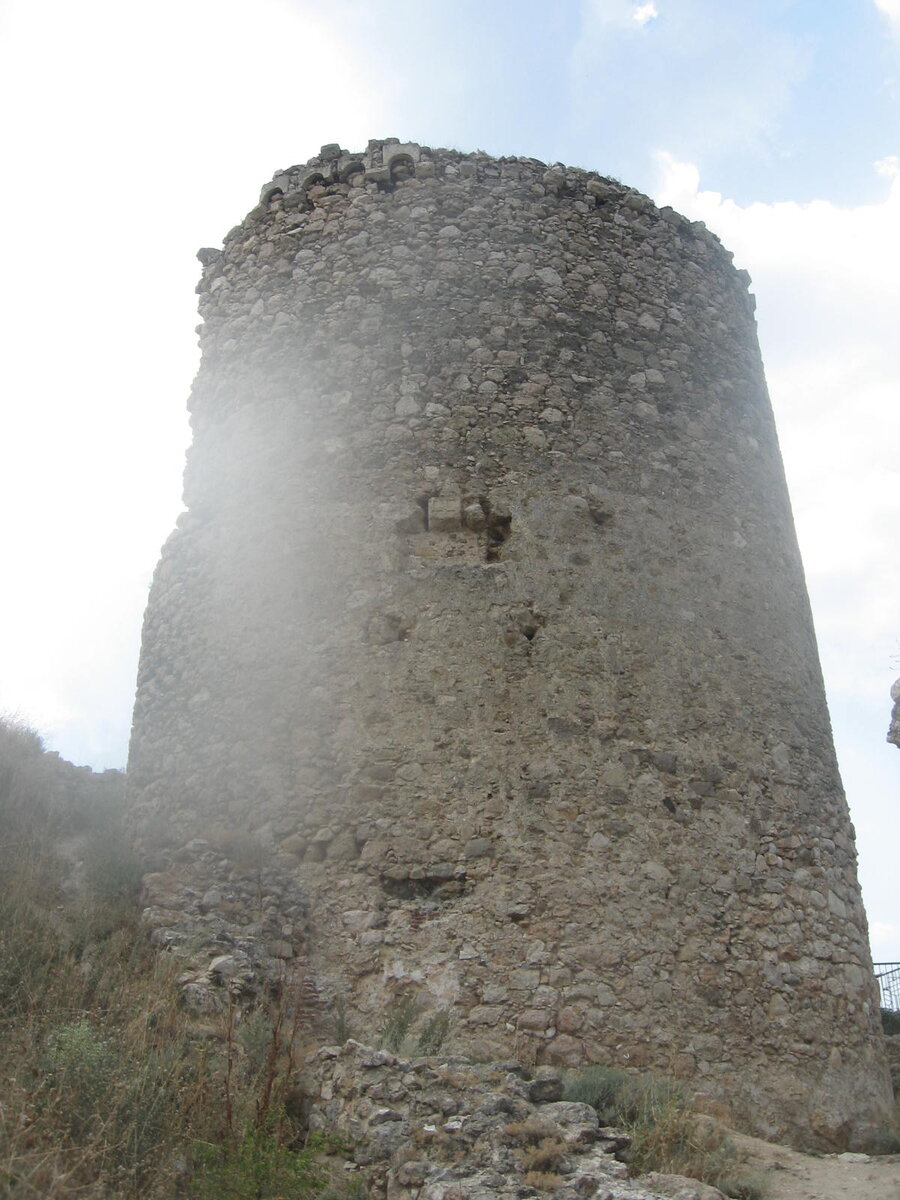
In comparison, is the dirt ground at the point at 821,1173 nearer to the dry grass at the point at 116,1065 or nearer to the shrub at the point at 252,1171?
the shrub at the point at 252,1171

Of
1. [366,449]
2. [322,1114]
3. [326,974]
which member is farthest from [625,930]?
[366,449]

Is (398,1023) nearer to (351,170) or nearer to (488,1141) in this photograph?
(488,1141)

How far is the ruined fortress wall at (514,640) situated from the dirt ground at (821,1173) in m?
0.26

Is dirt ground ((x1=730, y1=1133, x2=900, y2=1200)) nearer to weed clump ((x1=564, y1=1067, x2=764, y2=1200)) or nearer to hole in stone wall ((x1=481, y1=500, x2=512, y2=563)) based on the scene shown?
weed clump ((x1=564, y1=1067, x2=764, y2=1200))

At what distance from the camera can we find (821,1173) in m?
5.23

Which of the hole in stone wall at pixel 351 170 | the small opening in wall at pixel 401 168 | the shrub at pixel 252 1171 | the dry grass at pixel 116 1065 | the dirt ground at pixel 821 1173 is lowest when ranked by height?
the dirt ground at pixel 821 1173

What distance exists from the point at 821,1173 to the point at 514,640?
3.07m

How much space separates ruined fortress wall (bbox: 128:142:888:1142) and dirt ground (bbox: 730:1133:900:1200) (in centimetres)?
26

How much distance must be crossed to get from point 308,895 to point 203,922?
0.57 m

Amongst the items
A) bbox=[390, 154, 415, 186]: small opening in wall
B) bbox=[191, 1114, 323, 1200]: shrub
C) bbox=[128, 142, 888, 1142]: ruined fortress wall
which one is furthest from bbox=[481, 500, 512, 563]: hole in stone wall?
bbox=[191, 1114, 323, 1200]: shrub

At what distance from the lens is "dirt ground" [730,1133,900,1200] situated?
15.8 ft

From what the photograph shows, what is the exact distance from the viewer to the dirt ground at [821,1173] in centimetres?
480

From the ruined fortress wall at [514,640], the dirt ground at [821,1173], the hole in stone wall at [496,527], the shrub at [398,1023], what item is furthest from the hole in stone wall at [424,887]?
the hole in stone wall at [496,527]

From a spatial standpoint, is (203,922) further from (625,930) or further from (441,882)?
(625,930)
